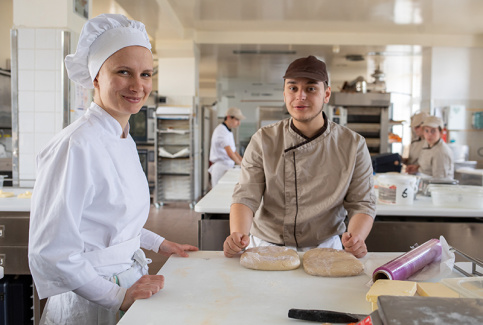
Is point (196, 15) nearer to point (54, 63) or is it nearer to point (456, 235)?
point (54, 63)

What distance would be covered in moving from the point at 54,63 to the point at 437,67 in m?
6.40

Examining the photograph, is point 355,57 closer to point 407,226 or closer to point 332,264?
point 407,226

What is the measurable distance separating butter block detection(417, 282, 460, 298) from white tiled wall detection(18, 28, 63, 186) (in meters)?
2.88

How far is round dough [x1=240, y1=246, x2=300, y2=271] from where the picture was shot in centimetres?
126

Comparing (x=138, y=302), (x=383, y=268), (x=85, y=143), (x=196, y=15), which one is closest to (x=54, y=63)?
(x=85, y=143)

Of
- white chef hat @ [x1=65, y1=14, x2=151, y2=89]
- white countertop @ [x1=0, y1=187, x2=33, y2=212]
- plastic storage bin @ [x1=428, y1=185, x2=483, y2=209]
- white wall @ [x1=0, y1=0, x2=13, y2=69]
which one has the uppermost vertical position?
white wall @ [x1=0, y1=0, x2=13, y2=69]

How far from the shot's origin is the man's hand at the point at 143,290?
3.40ft

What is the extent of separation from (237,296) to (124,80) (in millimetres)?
674

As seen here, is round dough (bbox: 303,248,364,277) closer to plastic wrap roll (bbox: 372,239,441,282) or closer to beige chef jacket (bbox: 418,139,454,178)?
plastic wrap roll (bbox: 372,239,441,282)

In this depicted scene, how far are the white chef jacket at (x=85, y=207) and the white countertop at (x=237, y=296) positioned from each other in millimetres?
169

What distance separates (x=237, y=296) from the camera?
106 centimetres

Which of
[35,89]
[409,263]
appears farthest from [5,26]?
[409,263]

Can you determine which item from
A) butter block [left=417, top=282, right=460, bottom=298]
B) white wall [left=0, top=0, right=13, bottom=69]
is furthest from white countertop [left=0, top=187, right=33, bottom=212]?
white wall [left=0, top=0, right=13, bottom=69]

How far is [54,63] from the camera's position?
3119 mm
